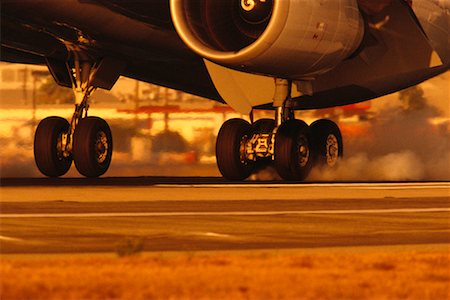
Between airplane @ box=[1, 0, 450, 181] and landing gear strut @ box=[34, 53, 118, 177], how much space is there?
20mm

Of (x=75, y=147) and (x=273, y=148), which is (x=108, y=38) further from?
(x=273, y=148)

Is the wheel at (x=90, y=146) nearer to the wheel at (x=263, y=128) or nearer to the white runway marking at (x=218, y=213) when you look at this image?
the wheel at (x=263, y=128)

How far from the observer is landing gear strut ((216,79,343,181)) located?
53.3 ft

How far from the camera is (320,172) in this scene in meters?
17.9

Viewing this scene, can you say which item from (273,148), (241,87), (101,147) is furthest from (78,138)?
(273,148)

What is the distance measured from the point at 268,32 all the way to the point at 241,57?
0.49 meters

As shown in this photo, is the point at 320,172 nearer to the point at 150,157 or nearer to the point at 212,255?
the point at 150,157

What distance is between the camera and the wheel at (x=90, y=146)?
53.8ft

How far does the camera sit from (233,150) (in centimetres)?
1694

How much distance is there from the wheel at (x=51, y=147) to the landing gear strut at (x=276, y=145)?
7.26 ft

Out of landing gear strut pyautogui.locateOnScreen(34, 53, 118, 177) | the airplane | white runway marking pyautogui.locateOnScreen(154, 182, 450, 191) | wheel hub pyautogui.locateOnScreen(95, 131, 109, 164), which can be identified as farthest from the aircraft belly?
white runway marking pyautogui.locateOnScreen(154, 182, 450, 191)

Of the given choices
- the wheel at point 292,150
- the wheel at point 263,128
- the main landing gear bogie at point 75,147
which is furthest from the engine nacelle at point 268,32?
the main landing gear bogie at point 75,147

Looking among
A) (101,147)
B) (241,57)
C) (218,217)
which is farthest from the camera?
(101,147)

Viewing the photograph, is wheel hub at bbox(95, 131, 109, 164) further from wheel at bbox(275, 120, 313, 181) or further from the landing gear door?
wheel at bbox(275, 120, 313, 181)
